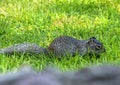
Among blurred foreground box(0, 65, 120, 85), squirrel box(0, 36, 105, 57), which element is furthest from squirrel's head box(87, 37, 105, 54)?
blurred foreground box(0, 65, 120, 85)

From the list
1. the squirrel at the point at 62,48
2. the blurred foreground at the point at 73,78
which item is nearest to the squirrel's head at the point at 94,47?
the squirrel at the point at 62,48

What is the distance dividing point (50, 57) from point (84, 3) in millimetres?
2695

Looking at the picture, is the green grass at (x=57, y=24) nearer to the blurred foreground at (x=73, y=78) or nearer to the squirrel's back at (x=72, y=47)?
the squirrel's back at (x=72, y=47)

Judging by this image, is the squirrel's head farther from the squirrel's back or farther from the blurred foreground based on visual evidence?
the blurred foreground

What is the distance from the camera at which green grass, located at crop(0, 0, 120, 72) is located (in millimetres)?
4305

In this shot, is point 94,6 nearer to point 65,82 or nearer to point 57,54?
point 57,54

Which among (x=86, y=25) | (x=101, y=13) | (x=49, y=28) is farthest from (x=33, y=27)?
(x=101, y=13)

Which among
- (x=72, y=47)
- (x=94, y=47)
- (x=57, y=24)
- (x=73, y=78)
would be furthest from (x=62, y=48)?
(x=73, y=78)

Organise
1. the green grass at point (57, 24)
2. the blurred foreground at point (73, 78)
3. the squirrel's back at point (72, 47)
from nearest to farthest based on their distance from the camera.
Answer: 1. the blurred foreground at point (73, 78)
2. the green grass at point (57, 24)
3. the squirrel's back at point (72, 47)

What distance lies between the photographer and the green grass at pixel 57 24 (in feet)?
14.1

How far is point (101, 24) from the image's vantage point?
19.0 ft

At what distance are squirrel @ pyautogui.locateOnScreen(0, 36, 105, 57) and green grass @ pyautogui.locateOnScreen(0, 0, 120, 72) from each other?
0.10 m

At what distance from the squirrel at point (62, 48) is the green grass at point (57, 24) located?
10 cm

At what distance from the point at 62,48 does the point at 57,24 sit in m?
1.39
